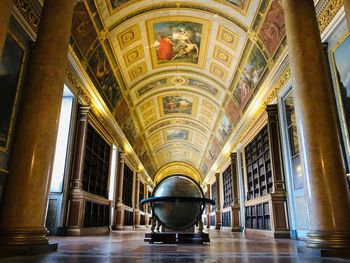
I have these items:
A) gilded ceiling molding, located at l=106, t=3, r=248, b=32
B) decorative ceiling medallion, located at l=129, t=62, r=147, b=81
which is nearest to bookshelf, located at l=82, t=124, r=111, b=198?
decorative ceiling medallion, located at l=129, t=62, r=147, b=81

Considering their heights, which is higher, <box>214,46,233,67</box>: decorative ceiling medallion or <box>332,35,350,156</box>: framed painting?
<box>214,46,233,67</box>: decorative ceiling medallion

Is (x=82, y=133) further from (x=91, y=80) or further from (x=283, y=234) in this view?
(x=283, y=234)

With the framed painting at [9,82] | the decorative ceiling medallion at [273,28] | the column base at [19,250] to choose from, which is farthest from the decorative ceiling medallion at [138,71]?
the column base at [19,250]

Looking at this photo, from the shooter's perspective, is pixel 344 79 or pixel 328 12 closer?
pixel 344 79

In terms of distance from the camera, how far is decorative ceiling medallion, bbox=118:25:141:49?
1246 centimetres

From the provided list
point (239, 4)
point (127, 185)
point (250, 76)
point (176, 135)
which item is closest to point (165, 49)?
point (250, 76)

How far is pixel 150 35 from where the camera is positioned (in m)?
13.4

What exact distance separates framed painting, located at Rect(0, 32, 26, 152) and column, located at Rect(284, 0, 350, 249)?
6228 mm

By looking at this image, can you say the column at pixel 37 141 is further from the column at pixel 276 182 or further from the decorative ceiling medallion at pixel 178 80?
the decorative ceiling medallion at pixel 178 80

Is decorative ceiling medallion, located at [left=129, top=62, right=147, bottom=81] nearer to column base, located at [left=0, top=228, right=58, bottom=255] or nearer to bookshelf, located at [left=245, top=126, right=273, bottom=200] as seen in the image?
bookshelf, located at [left=245, top=126, right=273, bottom=200]

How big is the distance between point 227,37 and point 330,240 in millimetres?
10538

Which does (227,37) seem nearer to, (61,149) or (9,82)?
(61,149)

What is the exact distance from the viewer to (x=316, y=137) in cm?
468

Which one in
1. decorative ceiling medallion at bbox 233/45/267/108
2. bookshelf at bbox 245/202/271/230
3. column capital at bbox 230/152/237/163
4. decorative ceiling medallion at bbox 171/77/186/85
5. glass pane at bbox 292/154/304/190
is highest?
decorative ceiling medallion at bbox 171/77/186/85
